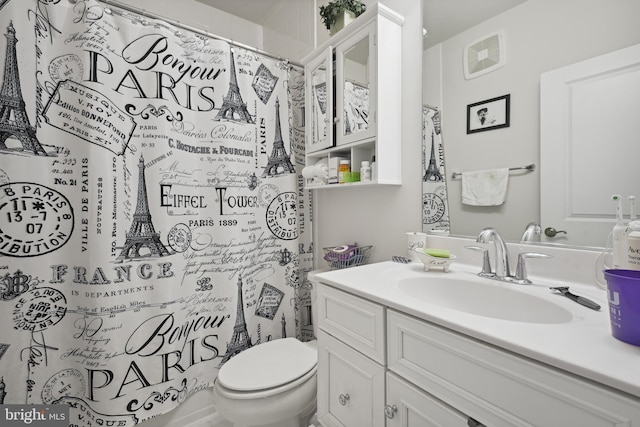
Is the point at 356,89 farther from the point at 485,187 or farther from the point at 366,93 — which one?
the point at 485,187

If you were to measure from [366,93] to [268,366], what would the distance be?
1.24 meters

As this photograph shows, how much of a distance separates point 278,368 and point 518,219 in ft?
3.54

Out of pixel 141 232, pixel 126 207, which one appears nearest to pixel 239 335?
pixel 141 232

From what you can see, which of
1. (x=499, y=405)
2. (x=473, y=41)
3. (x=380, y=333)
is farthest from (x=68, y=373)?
(x=473, y=41)

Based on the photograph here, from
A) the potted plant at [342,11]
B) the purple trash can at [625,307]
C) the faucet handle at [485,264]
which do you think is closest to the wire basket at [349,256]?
the faucet handle at [485,264]

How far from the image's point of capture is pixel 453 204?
1148mm

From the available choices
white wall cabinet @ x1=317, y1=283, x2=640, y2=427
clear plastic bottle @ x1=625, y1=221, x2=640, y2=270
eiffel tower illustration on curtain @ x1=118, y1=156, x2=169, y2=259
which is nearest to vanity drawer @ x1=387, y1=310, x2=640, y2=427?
white wall cabinet @ x1=317, y1=283, x2=640, y2=427

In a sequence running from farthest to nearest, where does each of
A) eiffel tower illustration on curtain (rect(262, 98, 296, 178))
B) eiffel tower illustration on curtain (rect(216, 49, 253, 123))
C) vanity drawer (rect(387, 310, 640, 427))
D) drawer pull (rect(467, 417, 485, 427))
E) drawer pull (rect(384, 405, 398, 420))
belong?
eiffel tower illustration on curtain (rect(262, 98, 296, 178))
eiffel tower illustration on curtain (rect(216, 49, 253, 123))
drawer pull (rect(384, 405, 398, 420))
drawer pull (rect(467, 417, 485, 427))
vanity drawer (rect(387, 310, 640, 427))

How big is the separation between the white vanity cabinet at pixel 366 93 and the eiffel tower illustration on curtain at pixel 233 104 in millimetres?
441

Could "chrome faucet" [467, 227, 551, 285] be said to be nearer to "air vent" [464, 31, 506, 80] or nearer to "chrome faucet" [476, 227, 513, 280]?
"chrome faucet" [476, 227, 513, 280]

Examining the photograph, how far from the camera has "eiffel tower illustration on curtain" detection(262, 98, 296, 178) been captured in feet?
5.32

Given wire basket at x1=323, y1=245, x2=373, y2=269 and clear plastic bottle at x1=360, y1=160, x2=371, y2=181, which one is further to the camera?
wire basket at x1=323, y1=245, x2=373, y2=269

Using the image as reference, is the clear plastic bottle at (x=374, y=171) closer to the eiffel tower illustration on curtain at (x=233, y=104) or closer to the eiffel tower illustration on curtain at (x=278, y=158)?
the eiffel tower illustration on curtain at (x=278, y=158)

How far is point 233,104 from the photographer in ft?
4.91
